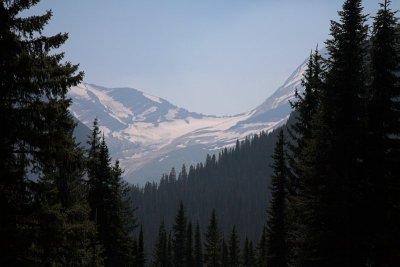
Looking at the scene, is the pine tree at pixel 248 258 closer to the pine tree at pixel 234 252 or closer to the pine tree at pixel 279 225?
the pine tree at pixel 234 252

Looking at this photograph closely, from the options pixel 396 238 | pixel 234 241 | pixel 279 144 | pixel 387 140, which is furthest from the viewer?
pixel 234 241

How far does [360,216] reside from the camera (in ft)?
64.5

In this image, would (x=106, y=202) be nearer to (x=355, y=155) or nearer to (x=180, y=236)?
(x=355, y=155)

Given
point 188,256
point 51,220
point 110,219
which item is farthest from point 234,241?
point 51,220

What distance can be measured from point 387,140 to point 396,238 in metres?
4.03

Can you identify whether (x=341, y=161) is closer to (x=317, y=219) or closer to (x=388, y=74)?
(x=317, y=219)

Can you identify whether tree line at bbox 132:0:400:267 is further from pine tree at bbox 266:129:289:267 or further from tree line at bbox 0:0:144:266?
pine tree at bbox 266:129:289:267

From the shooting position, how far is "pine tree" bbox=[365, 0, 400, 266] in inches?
750

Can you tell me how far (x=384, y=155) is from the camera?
64.3ft

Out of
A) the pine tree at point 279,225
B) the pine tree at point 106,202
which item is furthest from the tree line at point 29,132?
the pine tree at point 279,225

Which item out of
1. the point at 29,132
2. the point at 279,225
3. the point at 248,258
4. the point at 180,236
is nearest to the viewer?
the point at 29,132

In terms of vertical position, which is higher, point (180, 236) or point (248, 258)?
point (180, 236)

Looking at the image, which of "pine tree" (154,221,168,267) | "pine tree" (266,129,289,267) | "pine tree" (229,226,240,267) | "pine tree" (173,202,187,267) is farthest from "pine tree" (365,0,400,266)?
"pine tree" (154,221,168,267)

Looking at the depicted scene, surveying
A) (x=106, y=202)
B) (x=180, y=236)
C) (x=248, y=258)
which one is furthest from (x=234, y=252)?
(x=106, y=202)
